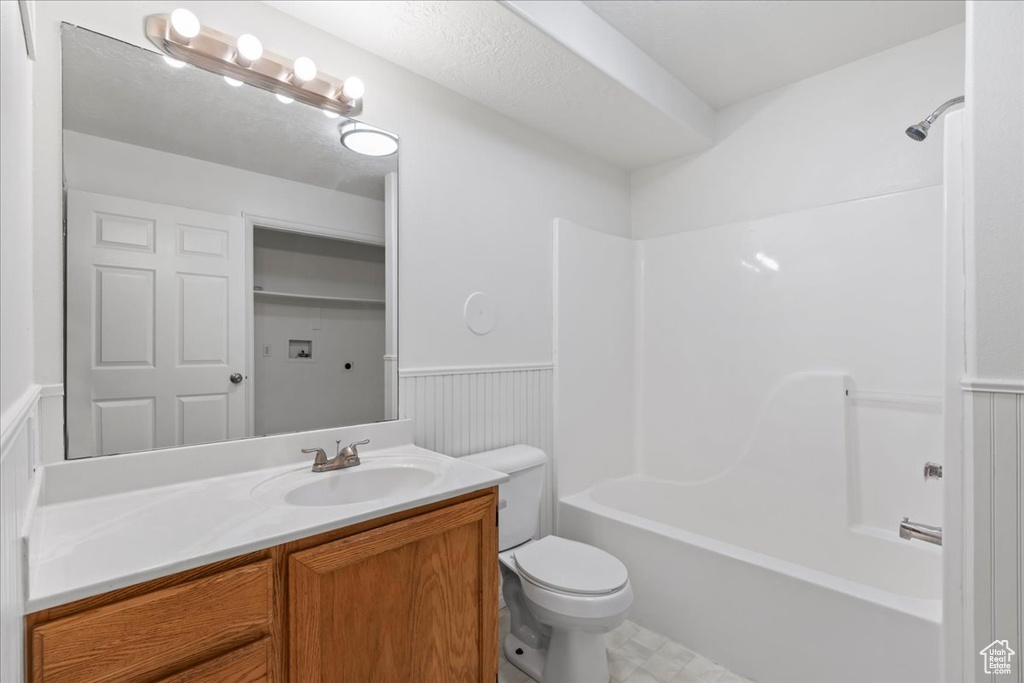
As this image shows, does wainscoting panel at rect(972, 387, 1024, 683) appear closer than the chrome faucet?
Yes

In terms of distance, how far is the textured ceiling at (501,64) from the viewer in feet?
5.11

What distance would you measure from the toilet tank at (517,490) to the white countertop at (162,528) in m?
0.58

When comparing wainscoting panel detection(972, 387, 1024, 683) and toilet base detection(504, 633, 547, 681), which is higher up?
wainscoting panel detection(972, 387, 1024, 683)

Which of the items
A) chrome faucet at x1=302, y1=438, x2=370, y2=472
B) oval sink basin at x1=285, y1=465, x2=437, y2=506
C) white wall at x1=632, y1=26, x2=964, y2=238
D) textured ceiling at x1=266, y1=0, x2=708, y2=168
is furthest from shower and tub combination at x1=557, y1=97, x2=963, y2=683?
chrome faucet at x1=302, y1=438, x2=370, y2=472

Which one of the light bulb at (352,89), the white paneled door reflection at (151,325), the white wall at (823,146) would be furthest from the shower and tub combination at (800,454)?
the light bulb at (352,89)

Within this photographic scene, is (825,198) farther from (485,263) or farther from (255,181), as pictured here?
(255,181)

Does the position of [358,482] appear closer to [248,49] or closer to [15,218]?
[15,218]

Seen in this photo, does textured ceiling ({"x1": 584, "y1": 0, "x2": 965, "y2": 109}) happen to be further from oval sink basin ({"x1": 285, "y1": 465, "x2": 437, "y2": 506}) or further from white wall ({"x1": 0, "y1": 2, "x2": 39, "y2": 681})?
oval sink basin ({"x1": 285, "y1": 465, "x2": 437, "y2": 506})

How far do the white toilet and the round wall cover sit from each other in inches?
21.7

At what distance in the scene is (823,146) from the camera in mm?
2229

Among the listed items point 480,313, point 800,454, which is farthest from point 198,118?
point 800,454

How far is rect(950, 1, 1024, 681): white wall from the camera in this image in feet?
3.65

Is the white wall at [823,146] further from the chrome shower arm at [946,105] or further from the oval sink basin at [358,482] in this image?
the oval sink basin at [358,482]

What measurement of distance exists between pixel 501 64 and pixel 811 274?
170 centimetres
